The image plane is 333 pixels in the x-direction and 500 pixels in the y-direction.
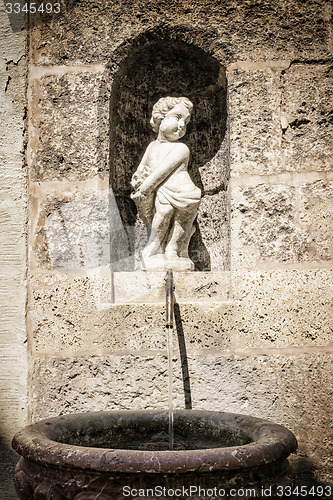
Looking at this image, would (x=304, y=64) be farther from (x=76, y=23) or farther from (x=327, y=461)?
(x=327, y=461)

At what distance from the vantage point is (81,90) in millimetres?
2693

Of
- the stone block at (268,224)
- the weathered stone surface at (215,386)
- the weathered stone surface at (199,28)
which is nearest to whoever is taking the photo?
the weathered stone surface at (215,386)

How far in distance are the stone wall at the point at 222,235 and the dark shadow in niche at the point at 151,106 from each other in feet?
0.27

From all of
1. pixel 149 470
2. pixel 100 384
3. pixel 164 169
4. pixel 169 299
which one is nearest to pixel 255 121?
pixel 164 169

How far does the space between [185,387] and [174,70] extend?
1.57m

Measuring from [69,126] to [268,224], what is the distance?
97 centimetres

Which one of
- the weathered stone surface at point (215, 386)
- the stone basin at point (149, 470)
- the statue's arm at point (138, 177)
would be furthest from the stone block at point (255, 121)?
the stone basin at point (149, 470)

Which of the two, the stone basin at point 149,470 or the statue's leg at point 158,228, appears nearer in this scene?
the stone basin at point 149,470

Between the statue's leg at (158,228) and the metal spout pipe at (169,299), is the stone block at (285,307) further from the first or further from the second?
the statue's leg at (158,228)

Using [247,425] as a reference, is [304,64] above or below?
above

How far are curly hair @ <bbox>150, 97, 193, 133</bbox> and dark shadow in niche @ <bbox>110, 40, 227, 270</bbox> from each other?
15cm

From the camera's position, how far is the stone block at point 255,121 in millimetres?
2654

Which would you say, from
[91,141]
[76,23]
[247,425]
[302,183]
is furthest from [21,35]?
[247,425]

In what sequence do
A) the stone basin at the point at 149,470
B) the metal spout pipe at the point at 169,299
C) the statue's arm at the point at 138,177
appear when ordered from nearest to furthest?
1. the stone basin at the point at 149,470
2. the metal spout pipe at the point at 169,299
3. the statue's arm at the point at 138,177
